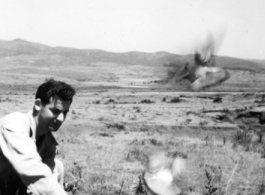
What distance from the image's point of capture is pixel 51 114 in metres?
2.38

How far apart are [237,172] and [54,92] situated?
604 cm

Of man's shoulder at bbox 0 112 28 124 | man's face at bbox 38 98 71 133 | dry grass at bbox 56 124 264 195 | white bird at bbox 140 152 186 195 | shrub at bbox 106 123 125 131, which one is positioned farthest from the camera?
shrub at bbox 106 123 125 131

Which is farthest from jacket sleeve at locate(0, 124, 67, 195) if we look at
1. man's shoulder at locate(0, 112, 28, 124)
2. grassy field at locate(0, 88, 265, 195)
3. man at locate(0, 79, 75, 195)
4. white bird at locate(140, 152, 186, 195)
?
white bird at locate(140, 152, 186, 195)

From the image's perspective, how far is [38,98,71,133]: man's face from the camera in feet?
7.77

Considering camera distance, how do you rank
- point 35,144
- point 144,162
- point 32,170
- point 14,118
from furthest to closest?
point 144,162 < point 35,144 < point 14,118 < point 32,170

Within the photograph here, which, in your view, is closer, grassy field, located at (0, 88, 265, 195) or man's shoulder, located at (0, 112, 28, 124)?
man's shoulder, located at (0, 112, 28, 124)

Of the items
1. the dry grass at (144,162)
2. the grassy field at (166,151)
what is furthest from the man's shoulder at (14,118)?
the dry grass at (144,162)

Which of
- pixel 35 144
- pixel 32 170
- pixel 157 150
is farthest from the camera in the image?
pixel 157 150

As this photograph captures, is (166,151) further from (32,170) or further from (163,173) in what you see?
(32,170)

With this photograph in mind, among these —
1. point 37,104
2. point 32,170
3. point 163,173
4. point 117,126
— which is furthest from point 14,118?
point 117,126

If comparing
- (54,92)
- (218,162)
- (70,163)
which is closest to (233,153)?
(218,162)

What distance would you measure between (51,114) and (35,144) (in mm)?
221

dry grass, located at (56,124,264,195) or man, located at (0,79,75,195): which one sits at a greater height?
man, located at (0,79,75,195)

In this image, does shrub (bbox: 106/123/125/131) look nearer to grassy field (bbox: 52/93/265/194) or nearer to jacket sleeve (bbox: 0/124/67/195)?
grassy field (bbox: 52/93/265/194)
